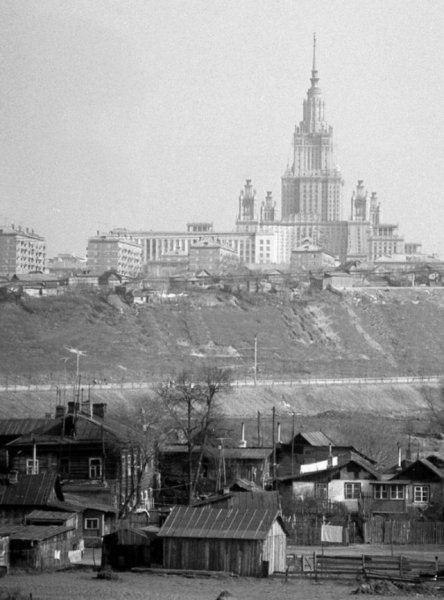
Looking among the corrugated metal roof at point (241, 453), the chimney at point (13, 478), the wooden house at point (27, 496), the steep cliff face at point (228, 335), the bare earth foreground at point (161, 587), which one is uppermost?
the steep cliff face at point (228, 335)

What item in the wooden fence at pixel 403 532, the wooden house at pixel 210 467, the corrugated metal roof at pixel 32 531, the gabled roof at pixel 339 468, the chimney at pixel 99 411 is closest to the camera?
the corrugated metal roof at pixel 32 531

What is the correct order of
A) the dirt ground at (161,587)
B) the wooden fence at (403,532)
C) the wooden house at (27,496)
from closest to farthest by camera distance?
the dirt ground at (161,587), the wooden house at (27,496), the wooden fence at (403,532)

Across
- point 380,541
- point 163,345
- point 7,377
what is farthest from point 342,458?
point 163,345

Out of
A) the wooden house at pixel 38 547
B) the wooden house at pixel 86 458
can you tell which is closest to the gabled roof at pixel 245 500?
the wooden house at pixel 38 547

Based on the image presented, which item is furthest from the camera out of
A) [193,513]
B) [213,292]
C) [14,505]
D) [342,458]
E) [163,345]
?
[213,292]

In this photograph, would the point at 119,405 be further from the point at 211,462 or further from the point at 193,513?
the point at 193,513

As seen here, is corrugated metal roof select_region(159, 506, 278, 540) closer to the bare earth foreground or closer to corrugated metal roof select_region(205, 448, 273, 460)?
the bare earth foreground

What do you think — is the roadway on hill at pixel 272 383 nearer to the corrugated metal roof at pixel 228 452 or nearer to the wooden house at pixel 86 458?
the corrugated metal roof at pixel 228 452
